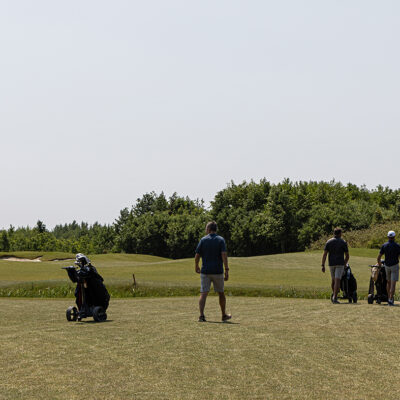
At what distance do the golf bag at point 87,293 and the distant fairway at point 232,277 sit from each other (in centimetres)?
1279

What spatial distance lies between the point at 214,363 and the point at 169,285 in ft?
69.4

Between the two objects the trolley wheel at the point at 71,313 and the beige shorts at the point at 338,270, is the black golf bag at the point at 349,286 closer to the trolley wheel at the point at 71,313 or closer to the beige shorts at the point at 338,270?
the beige shorts at the point at 338,270

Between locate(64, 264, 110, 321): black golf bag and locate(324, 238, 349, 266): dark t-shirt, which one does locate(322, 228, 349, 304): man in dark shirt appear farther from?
locate(64, 264, 110, 321): black golf bag

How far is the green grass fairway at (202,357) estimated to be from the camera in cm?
836

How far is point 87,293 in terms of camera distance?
16.8 m

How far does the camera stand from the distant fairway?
2962 cm

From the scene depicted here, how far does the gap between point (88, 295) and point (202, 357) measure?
6.84 m

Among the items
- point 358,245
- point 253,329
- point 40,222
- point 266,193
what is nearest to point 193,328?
point 253,329

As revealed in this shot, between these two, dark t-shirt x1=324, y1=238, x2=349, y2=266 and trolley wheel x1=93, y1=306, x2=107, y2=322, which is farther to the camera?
dark t-shirt x1=324, y1=238, x2=349, y2=266

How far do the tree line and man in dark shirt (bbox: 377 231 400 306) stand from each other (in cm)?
6060

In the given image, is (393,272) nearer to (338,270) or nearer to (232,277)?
(338,270)

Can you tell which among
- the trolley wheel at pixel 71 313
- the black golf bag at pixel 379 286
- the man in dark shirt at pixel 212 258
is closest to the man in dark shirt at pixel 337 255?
the black golf bag at pixel 379 286

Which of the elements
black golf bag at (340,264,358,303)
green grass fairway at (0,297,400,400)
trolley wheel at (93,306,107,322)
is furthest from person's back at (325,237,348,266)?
trolley wheel at (93,306,107,322)

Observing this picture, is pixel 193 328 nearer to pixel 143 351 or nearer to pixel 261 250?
pixel 143 351
